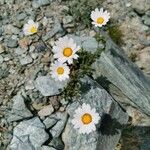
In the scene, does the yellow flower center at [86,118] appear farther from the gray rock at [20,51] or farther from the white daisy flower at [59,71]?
the gray rock at [20,51]

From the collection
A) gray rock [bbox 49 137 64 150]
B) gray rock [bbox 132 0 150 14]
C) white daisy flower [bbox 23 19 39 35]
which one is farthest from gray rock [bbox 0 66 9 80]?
gray rock [bbox 132 0 150 14]

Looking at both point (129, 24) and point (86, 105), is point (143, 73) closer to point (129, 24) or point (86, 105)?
point (129, 24)

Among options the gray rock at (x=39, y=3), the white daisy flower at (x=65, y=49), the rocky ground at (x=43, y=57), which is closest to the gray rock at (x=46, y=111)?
the rocky ground at (x=43, y=57)

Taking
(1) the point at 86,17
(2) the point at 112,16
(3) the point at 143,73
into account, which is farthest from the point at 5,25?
(3) the point at 143,73

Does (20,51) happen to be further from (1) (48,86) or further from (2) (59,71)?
(2) (59,71)

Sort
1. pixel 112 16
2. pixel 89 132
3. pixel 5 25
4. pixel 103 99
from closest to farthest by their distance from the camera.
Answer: pixel 89 132
pixel 103 99
pixel 5 25
pixel 112 16
